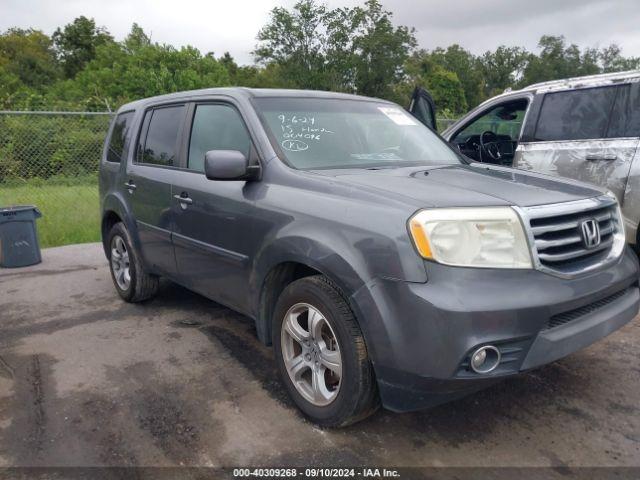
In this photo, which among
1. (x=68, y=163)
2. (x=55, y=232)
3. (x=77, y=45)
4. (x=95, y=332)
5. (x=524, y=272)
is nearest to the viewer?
(x=524, y=272)

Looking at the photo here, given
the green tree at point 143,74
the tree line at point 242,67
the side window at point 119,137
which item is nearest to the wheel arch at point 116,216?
the side window at point 119,137

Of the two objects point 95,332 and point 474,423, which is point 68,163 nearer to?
point 95,332

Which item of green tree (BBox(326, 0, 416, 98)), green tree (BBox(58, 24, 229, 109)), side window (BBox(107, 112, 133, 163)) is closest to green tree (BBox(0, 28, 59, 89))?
green tree (BBox(58, 24, 229, 109))

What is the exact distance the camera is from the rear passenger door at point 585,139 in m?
4.70

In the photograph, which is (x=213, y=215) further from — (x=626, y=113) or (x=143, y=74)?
(x=143, y=74)

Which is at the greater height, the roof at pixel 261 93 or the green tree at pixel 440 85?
the green tree at pixel 440 85

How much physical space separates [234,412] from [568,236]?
202 centimetres

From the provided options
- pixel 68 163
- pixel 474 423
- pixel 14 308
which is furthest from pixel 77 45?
pixel 474 423

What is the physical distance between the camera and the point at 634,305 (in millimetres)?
2918

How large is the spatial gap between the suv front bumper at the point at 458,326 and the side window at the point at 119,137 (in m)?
3.40

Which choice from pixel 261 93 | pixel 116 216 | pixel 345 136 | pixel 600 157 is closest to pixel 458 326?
pixel 345 136

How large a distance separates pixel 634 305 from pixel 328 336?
5.47ft

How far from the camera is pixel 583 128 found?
5020 mm

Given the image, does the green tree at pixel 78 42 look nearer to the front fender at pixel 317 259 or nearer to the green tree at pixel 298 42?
the green tree at pixel 298 42
